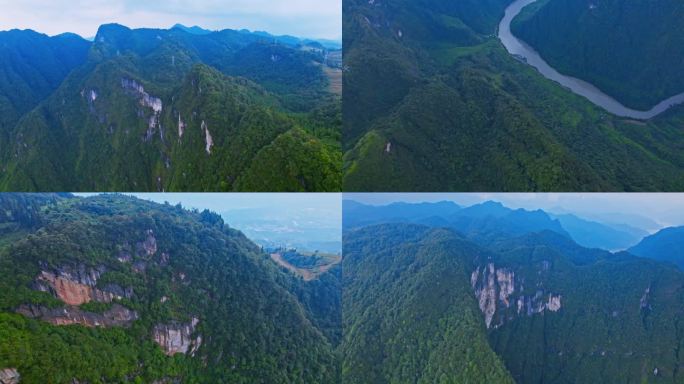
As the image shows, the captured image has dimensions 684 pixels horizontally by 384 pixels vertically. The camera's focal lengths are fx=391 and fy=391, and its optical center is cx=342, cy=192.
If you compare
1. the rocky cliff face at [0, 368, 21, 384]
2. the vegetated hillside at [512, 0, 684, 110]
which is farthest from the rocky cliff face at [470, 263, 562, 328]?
the rocky cliff face at [0, 368, 21, 384]

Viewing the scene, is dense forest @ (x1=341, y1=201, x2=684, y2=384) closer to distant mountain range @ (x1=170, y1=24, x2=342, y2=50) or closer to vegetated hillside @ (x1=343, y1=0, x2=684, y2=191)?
vegetated hillside @ (x1=343, y1=0, x2=684, y2=191)

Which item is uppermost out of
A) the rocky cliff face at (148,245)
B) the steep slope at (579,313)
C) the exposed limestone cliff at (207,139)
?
the exposed limestone cliff at (207,139)

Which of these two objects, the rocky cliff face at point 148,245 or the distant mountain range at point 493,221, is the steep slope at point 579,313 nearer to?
the distant mountain range at point 493,221

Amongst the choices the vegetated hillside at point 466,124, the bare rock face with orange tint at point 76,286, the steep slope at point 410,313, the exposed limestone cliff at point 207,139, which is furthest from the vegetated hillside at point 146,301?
the vegetated hillside at point 466,124

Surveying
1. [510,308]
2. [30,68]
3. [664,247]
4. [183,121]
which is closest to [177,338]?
[183,121]

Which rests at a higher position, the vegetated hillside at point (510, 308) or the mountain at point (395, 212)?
the mountain at point (395, 212)

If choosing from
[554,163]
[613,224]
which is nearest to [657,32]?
[554,163]
